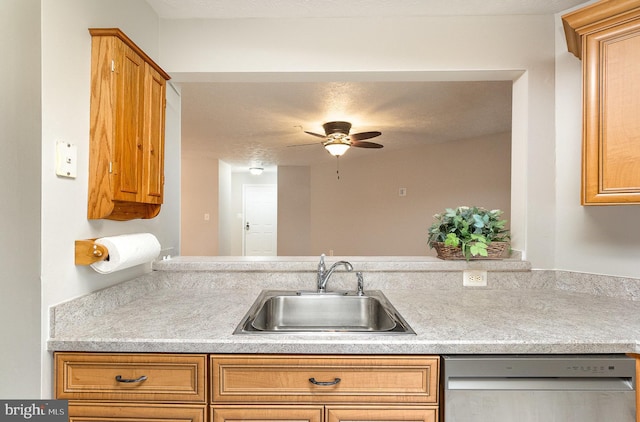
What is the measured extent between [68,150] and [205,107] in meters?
2.14

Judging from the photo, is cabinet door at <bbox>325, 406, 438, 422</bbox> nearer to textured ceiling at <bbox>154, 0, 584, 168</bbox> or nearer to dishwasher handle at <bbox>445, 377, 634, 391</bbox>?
dishwasher handle at <bbox>445, 377, 634, 391</bbox>

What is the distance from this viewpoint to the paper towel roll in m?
1.22

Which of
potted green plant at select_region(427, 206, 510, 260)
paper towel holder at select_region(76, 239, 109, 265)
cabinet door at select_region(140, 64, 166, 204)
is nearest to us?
paper towel holder at select_region(76, 239, 109, 265)

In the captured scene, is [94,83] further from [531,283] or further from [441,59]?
[531,283]

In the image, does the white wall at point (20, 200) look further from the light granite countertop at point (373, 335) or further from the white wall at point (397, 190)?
the white wall at point (397, 190)

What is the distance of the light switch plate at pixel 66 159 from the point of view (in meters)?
1.11

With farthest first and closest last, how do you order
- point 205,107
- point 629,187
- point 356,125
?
1. point 356,125
2. point 205,107
3. point 629,187

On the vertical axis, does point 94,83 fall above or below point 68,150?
above

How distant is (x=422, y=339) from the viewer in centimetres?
108

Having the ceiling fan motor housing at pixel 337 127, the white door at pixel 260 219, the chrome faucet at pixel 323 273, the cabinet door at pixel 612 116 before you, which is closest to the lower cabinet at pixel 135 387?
the chrome faucet at pixel 323 273

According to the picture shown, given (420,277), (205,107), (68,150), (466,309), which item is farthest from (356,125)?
(68,150)

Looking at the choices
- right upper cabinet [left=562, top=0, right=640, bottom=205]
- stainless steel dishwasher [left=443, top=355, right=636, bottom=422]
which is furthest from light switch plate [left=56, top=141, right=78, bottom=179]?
right upper cabinet [left=562, top=0, right=640, bottom=205]

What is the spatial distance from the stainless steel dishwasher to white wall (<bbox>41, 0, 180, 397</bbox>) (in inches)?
52.1

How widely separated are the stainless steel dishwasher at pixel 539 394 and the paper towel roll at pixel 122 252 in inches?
47.1
